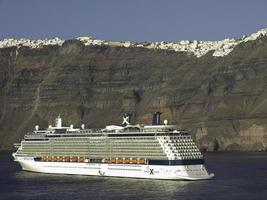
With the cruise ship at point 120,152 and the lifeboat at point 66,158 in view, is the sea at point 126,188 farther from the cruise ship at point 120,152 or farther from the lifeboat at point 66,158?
the lifeboat at point 66,158

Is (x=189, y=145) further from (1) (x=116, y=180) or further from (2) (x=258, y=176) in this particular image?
(2) (x=258, y=176)

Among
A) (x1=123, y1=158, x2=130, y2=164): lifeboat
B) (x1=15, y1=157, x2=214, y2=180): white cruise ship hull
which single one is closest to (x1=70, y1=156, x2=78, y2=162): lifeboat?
(x1=15, y1=157, x2=214, y2=180): white cruise ship hull

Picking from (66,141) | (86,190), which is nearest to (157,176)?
(86,190)

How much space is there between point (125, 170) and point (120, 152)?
317 centimetres

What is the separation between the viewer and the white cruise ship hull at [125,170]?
360 ft

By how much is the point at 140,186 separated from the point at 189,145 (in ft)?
36.1

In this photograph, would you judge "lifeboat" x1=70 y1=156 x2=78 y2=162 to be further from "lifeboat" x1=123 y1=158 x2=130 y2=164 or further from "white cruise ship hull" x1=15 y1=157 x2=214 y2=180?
"lifeboat" x1=123 y1=158 x2=130 y2=164

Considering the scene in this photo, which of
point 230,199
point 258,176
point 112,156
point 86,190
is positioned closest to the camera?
point 230,199

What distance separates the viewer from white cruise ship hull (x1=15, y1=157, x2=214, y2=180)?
110 m

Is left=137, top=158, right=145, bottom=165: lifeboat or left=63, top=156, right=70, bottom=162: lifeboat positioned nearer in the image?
left=137, top=158, right=145, bottom=165: lifeboat

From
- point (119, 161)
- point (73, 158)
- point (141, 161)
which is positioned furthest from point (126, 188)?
point (73, 158)

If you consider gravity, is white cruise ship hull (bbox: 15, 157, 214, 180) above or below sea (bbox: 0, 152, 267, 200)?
above

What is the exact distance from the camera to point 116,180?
115 m

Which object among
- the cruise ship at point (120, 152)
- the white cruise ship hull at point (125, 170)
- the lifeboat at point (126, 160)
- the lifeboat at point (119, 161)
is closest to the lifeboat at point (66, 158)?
the cruise ship at point (120, 152)
